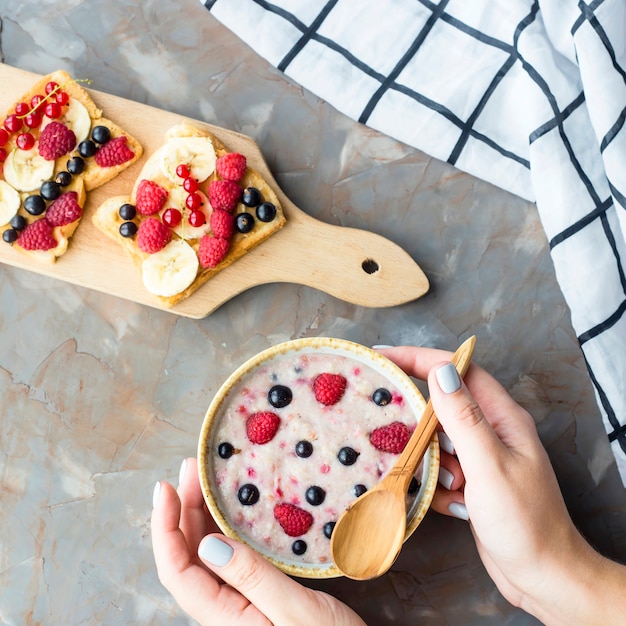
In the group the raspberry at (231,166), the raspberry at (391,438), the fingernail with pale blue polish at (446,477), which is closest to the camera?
the raspberry at (391,438)

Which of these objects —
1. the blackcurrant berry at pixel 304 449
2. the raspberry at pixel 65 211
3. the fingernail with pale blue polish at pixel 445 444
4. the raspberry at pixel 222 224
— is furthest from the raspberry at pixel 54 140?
the fingernail with pale blue polish at pixel 445 444

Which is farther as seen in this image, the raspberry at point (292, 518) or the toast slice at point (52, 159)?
the toast slice at point (52, 159)

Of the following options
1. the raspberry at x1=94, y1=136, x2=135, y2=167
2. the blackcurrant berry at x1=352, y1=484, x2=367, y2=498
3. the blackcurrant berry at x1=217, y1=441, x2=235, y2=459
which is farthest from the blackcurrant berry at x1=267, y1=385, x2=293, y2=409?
the raspberry at x1=94, y1=136, x2=135, y2=167

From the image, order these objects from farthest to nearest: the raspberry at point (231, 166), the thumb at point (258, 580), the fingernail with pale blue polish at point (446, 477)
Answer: the raspberry at point (231, 166)
the fingernail with pale blue polish at point (446, 477)
the thumb at point (258, 580)

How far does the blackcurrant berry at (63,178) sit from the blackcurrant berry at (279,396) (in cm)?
84

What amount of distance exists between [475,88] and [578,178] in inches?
15.3

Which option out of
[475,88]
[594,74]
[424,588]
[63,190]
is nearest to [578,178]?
[594,74]

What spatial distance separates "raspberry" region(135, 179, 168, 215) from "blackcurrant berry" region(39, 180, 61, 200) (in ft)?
0.73

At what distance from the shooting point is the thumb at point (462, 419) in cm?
152

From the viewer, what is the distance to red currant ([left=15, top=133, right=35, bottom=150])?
1.95m

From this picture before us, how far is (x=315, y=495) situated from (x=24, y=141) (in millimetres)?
1243

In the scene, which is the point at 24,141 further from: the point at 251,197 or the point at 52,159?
the point at 251,197

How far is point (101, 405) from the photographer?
6.68 ft

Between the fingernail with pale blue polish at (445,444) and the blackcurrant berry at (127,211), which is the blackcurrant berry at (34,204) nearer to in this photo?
the blackcurrant berry at (127,211)
